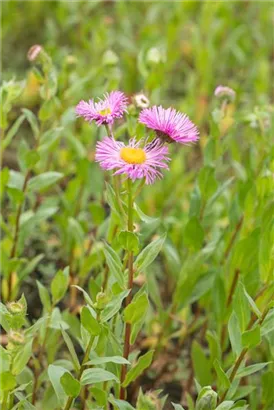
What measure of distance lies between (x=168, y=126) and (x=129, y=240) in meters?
0.16

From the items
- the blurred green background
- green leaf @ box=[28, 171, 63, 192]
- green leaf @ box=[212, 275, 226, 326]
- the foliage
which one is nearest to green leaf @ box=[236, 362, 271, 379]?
the foliage

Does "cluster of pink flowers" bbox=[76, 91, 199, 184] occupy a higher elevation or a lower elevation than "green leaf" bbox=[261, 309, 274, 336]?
higher

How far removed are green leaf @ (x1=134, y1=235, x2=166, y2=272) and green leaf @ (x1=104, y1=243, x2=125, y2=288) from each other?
26 millimetres

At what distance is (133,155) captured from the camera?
33.7 inches

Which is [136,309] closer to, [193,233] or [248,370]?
[248,370]

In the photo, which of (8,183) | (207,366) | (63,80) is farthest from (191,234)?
(63,80)

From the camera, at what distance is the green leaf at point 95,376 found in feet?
3.01

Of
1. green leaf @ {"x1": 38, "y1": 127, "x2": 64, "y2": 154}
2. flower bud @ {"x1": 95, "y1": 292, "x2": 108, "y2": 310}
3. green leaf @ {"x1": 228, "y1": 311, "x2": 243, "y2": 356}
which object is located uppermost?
green leaf @ {"x1": 38, "y1": 127, "x2": 64, "y2": 154}

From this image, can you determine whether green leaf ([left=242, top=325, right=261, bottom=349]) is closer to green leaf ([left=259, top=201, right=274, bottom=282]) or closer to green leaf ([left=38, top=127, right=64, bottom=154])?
green leaf ([left=259, top=201, right=274, bottom=282])

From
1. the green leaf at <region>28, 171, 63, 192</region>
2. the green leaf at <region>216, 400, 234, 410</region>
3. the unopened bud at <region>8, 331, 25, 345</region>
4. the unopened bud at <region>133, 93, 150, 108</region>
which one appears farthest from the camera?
the green leaf at <region>28, 171, 63, 192</region>

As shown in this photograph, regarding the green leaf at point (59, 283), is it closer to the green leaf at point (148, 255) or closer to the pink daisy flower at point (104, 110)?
the green leaf at point (148, 255)

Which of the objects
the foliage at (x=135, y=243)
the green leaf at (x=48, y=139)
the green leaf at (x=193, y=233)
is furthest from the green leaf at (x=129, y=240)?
the green leaf at (x=48, y=139)

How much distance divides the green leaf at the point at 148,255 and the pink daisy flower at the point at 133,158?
13cm

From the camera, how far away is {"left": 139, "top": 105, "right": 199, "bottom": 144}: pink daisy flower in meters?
0.87
